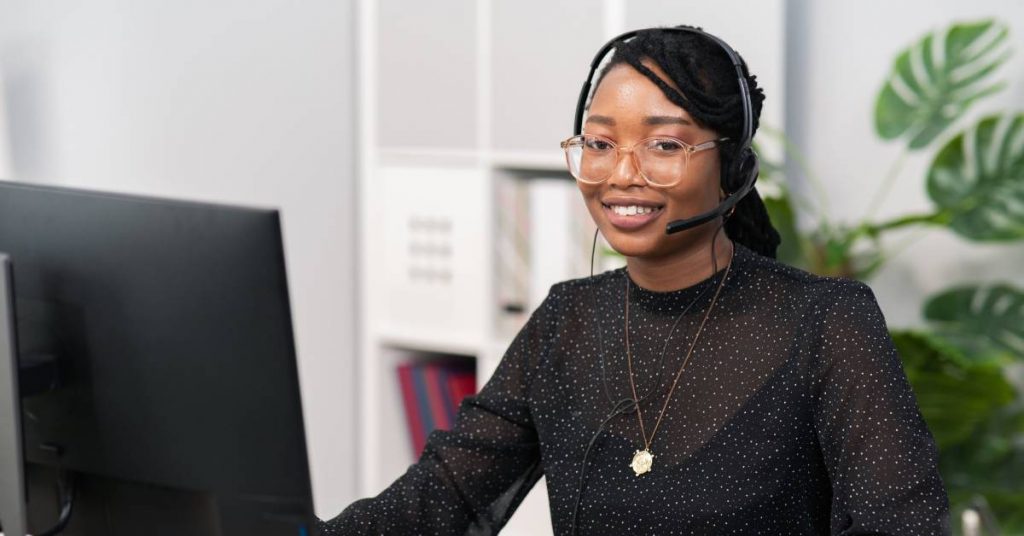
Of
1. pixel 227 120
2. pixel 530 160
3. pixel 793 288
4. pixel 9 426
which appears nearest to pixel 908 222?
pixel 530 160

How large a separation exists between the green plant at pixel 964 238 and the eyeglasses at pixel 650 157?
111 centimetres

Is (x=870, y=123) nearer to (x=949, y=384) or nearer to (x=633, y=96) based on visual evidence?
(x=949, y=384)

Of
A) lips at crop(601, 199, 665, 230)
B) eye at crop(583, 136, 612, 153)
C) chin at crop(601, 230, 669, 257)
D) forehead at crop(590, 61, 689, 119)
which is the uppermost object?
forehead at crop(590, 61, 689, 119)

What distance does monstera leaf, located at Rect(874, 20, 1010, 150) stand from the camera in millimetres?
2416

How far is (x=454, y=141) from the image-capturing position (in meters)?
3.03

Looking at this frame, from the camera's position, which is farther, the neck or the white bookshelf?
the white bookshelf

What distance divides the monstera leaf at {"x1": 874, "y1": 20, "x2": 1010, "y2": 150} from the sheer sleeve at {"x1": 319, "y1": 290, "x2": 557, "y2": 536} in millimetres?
1192

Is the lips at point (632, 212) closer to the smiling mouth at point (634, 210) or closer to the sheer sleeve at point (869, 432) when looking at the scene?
the smiling mouth at point (634, 210)

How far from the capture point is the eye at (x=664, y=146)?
4.44ft

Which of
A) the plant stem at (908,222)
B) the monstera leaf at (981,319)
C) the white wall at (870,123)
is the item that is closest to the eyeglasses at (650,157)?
the plant stem at (908,222)

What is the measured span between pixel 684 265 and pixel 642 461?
0.22m

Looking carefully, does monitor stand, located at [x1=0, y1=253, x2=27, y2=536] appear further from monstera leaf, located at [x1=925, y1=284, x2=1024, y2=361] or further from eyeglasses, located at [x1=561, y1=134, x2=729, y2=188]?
monstera leaf, located at [x1=925, y1=284, x2=1024, y2=361]

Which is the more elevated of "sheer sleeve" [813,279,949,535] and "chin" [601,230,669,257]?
"chin" [601,230,669,257]

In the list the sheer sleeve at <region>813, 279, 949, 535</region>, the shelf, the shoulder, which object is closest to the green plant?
the shelf
